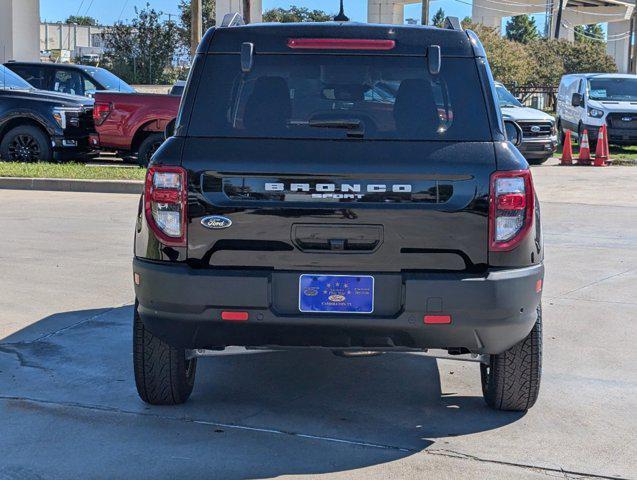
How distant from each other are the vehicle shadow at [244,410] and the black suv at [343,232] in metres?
0.48

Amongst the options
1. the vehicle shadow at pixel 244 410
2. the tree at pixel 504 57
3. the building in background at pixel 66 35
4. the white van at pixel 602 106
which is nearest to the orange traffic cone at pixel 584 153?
the white van at pixel 602 106

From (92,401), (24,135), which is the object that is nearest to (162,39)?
(24,135)

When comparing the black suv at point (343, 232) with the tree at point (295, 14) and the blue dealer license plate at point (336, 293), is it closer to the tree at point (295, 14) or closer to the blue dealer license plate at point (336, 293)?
the blue dealer license plate at point (336, 293)

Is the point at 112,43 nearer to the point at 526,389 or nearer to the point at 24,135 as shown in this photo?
the point at 24,135

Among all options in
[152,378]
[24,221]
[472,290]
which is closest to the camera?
[472,290]

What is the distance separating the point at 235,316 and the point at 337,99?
4.05 feet

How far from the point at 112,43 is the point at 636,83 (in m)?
20.7

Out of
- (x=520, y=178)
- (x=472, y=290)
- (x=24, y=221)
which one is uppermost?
(x=520, y=178)

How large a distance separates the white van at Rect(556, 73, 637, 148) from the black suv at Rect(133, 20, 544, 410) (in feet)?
63.8

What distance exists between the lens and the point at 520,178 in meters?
4.75

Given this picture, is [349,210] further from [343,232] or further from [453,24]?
[453,24]

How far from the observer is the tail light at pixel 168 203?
15.6 ft

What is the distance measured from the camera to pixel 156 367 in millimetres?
5262

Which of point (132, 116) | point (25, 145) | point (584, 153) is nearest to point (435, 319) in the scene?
point (132, 116)
